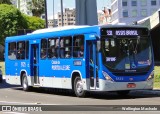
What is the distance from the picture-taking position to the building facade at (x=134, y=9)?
164500mm

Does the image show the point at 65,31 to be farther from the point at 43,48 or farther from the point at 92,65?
the point at 92,65

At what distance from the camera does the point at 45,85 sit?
2383 cm

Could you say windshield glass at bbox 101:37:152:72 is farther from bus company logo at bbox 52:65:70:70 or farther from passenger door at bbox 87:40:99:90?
bus company logo at bbox 52:65:70:70

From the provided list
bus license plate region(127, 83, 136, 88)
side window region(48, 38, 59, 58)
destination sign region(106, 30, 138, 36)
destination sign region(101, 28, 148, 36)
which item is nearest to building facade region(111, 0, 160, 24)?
side window region(48, 38, 59, 58)

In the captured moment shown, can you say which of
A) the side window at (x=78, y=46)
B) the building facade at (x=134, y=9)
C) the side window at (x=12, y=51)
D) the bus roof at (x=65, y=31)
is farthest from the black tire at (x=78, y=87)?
the building facade at (x=134, y=9)

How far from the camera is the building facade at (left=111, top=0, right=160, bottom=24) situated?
164m

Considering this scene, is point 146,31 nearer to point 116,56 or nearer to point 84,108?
point 116,56

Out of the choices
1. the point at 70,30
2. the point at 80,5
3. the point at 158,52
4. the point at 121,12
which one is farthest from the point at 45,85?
the point at 121,12

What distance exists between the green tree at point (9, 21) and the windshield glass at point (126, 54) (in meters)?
55.3

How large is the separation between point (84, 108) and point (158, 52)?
49.7m

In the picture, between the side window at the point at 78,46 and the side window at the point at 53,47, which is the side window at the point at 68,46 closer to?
the side window at the point at 78,46

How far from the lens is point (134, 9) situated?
6501 inches

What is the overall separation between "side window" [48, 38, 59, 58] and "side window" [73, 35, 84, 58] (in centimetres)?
158

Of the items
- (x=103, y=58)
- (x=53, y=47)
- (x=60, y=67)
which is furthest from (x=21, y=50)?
(x=103, y=58)
